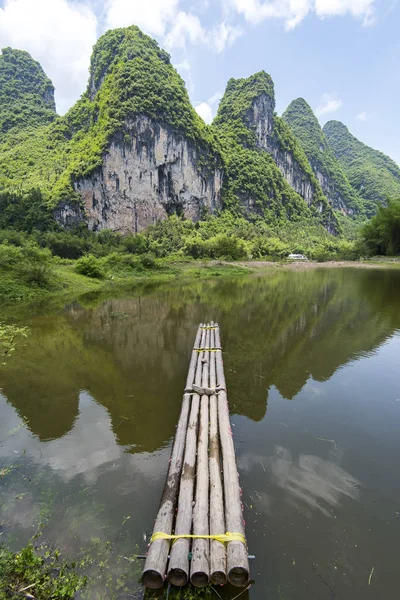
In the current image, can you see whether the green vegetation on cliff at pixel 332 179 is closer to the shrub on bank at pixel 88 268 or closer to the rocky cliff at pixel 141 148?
the rocky cliff at pixel 141 148

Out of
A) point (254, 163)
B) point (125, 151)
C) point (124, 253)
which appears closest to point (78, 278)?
point (124, 253)

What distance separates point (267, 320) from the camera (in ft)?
54.2

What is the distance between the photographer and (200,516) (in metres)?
3.64

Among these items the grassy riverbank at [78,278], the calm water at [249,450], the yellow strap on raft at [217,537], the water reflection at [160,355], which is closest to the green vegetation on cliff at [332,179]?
the grassy riverbank at [78,278]

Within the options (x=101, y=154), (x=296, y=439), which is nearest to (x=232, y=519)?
(x=296, y=439)

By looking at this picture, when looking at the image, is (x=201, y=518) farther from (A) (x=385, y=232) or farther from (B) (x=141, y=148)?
(B) (x=141, y=148)

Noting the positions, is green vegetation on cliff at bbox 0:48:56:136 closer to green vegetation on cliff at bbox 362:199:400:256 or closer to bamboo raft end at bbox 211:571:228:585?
green vegetation on cliff at bbox 362:199:400:256

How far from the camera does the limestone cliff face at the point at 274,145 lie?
450 ft

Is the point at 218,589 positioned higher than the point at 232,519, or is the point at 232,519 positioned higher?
the point at 232,519

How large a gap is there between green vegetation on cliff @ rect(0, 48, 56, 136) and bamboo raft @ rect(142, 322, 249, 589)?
136 m

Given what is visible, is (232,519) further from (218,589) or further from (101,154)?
(101,154)

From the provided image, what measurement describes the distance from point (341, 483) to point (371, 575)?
146 cm

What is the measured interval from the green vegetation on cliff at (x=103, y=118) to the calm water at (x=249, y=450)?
2890 inches

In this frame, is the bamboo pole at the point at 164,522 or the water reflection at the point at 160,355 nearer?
the bamboo pole at the point at 164,522
